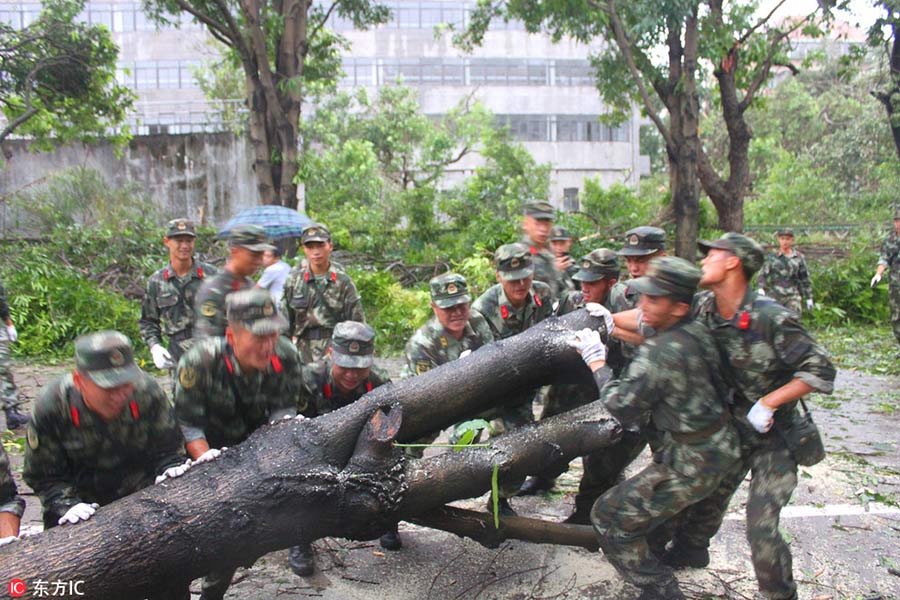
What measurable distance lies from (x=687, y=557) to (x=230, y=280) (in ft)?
10.5

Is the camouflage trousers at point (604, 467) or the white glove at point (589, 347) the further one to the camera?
the camouflage trousers at point (604, 467)

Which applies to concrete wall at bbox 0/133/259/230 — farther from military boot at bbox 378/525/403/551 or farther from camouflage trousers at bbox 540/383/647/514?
camouflage trousers at bbox 540/383/647/514

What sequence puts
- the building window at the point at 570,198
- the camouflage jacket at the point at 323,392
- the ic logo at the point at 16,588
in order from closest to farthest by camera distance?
the ic logo at the point at 16,588 < the camouflage jacket at the point at 323,392 < the building window at the point at 570,198

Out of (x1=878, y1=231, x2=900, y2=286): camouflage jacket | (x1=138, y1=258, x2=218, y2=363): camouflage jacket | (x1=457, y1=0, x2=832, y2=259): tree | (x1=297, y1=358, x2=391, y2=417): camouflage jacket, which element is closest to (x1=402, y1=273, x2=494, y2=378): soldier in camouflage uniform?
(x1=297, y1=358, x2=391, y2=417): camouflage jacket

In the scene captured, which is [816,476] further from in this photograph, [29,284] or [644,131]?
[644,131]

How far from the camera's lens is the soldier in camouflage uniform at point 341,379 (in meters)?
3.85

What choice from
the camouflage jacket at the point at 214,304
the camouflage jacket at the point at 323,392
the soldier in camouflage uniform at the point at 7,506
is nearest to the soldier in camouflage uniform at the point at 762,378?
the camouflage jacket at the point at 323,392

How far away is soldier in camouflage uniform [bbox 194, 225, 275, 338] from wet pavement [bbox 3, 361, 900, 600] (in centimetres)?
145

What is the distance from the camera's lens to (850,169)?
73.4ft

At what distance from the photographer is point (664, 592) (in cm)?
331

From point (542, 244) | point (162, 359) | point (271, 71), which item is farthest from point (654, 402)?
point (271, 71)

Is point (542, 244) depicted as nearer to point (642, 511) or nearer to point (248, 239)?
point (248, 239)

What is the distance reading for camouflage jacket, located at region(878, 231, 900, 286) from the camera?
29.5ft

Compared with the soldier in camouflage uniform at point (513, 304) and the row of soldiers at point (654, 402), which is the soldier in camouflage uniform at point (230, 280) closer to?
the row of soldiers at point (654, 402)
